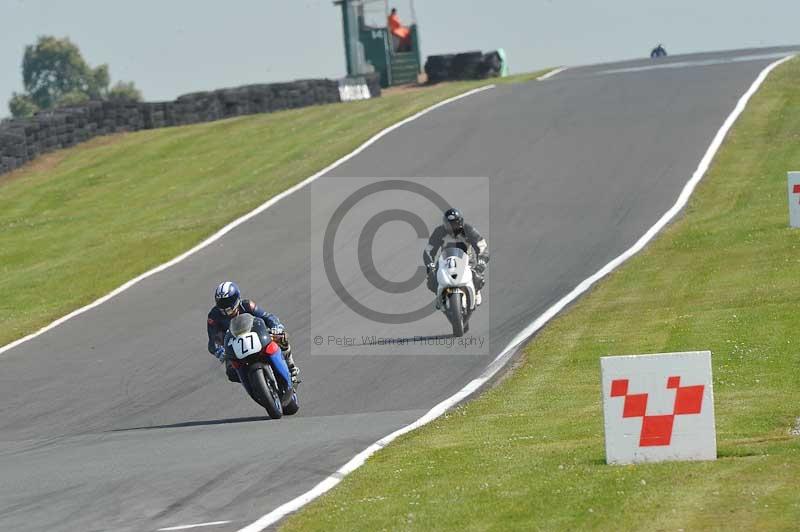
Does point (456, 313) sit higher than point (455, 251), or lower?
lower

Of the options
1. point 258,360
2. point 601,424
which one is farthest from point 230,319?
point 601,424

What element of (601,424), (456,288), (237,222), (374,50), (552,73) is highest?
(374,50)

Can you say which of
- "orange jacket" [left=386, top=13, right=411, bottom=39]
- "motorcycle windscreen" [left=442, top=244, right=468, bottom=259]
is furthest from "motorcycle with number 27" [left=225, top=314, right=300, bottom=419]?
"orange jacket" [left=386, top=13, right=411, bottom=39]

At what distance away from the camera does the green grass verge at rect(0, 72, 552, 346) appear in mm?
24906

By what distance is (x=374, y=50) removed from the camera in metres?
53.1

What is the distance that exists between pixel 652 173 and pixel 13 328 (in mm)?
12361

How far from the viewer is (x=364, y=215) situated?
26.0m

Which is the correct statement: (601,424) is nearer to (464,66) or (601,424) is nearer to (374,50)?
(464,66)

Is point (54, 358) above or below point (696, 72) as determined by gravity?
below

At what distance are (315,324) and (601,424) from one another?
7876 mm

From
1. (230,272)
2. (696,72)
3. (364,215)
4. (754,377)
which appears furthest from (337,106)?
(754,377)

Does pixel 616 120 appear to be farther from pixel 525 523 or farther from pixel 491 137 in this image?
pixel 525 523

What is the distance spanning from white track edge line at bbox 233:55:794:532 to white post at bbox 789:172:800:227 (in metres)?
2.37

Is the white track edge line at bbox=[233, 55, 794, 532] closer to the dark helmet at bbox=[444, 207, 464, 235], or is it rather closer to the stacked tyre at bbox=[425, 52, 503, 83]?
the dark helmet at bbox=[444, 207, 464, 235]
